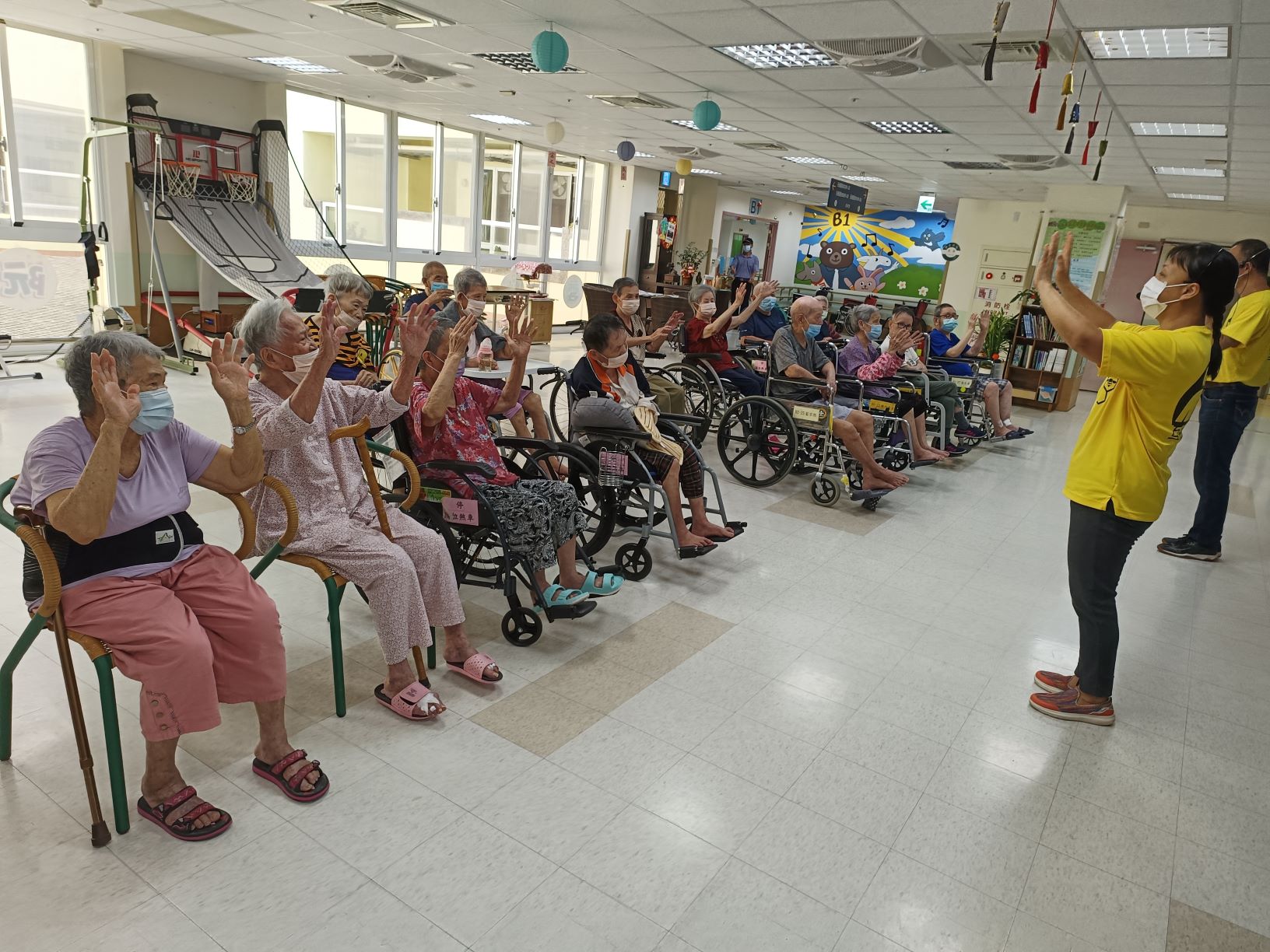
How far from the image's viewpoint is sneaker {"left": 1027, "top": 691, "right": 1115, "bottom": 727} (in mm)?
2805

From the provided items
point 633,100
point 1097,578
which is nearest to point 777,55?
point 633,100

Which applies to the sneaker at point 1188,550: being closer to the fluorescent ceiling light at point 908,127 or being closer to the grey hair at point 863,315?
the grey hair at point 863,315

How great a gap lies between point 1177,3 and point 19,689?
5.38 metres

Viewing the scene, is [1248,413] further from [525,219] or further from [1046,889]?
[525,219]

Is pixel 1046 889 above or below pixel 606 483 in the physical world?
below

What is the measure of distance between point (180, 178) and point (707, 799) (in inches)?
332

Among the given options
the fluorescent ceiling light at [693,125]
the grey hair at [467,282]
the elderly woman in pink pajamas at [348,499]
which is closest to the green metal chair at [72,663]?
the elderly woman in pink pajamas at [348,499]

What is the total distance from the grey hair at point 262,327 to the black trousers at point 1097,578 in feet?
8.39

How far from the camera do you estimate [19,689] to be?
96.1 inches

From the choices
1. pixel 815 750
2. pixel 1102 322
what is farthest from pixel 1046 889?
pixel 1102 322

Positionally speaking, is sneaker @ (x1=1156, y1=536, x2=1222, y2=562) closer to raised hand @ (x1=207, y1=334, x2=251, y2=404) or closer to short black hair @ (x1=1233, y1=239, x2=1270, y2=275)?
short black hair @ (x1=1233, y1=239, x2=1270, y2=275)

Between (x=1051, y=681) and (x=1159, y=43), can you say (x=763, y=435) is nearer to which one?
(x=1051, y=681)

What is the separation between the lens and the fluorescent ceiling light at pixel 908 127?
732 cm

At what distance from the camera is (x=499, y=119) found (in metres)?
10.5
